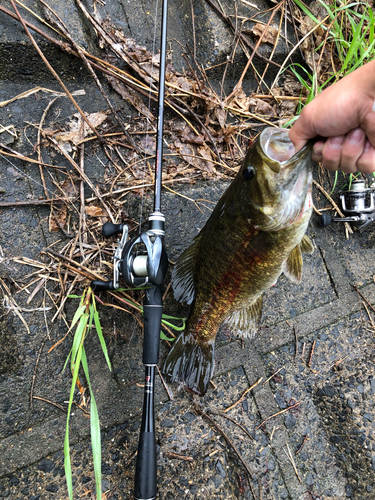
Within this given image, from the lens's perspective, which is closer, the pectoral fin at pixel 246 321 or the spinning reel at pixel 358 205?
the pectoral fin at pixel 246 321

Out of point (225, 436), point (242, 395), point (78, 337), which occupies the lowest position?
point (225, 436)

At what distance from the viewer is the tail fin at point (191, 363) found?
222 cm

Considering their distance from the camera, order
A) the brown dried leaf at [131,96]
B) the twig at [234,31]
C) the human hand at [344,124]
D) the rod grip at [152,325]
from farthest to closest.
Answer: the twig at [234,31] < the brown dried leaf at [131,96] < the rod grip at [152,325] < the human hand at [344,124]

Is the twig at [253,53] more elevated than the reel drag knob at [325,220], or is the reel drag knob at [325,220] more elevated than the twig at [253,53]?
the twig at [253,53]

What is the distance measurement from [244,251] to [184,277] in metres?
0.53

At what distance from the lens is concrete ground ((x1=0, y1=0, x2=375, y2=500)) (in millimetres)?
2135

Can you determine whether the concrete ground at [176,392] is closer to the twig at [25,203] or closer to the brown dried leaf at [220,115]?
the twig at [25,203]

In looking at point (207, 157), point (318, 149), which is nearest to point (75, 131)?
point (207, 157)

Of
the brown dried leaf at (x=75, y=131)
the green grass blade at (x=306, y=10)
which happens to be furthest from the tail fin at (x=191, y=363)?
the green grass blade at (x=306, y=10)

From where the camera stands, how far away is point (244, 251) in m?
1.89

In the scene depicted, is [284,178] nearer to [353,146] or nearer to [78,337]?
[353,146]

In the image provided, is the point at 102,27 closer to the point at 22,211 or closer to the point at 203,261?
the point at 22,211

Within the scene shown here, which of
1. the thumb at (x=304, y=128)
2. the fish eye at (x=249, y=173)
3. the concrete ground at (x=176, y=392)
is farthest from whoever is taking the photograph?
the concrete ground at (x=176, y=392)

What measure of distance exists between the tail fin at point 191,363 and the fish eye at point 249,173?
118 centimetres
